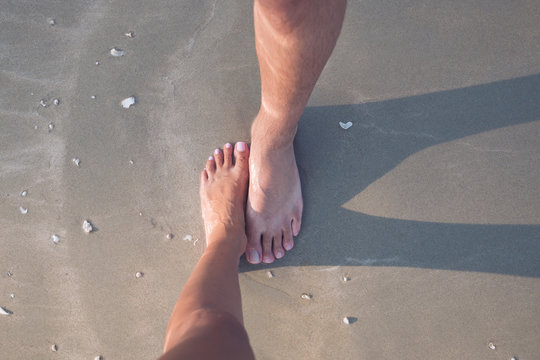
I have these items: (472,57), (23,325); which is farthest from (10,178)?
(472,57)

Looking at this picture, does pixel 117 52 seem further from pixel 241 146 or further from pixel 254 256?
pixel 254 256

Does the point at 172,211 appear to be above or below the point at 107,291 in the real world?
above

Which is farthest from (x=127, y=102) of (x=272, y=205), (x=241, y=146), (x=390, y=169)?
(x=390, y=169)

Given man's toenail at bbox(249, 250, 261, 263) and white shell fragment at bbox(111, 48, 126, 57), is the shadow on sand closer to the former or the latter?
man's toenail at bbox(249, 250, 261, 263)

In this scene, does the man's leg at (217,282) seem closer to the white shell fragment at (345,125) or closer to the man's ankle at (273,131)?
the man's ankle at (273,131)

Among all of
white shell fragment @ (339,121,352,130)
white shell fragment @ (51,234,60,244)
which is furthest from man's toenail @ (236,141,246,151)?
white shell fragment @ (51,234,60,244)

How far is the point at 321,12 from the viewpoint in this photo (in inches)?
32.7

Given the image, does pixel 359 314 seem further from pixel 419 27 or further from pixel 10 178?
pixel 10 178

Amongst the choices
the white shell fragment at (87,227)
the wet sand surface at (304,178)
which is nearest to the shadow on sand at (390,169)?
the wet sand surface at (304,178)

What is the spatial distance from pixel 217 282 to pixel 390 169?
0.81 meters

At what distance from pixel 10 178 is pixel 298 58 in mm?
1312

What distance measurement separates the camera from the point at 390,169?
4.78 feet

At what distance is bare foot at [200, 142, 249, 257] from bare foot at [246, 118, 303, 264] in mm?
58

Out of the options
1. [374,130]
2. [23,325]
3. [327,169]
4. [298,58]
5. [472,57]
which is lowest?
[23,325]
